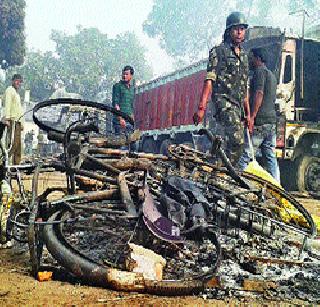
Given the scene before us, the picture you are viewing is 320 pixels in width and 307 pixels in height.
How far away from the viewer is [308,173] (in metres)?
9.14

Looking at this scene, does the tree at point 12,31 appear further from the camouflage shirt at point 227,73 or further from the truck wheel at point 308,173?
the camouflage shirt at point 227,73

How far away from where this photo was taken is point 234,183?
427cm

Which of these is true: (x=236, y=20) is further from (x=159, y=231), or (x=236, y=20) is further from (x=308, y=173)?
(x=308, y=173)

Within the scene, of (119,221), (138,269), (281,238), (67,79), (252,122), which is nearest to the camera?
(138,269)

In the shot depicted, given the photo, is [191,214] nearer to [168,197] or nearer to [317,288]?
[168,197]

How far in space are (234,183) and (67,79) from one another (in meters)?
50.8

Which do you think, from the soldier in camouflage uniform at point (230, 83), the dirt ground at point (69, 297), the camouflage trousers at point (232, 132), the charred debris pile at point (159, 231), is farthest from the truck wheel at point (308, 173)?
the dirt ground at point (69, 297)

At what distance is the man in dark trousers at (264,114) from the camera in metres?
6.65

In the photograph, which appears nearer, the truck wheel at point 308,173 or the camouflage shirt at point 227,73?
the camouflage shirt at point 227,73

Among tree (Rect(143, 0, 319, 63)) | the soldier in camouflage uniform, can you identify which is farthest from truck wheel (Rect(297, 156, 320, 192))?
tree (Rect(143, 0, 319, 63))

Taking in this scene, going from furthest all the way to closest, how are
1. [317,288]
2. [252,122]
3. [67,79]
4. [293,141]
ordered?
1. [67,79]
2. [293,141]
3. [252,122]
4. [317,288]

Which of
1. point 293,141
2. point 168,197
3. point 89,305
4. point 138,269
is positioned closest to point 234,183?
point 168,197

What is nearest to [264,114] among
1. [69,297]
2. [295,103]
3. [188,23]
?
[295,103]

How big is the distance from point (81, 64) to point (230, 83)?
50489mm
